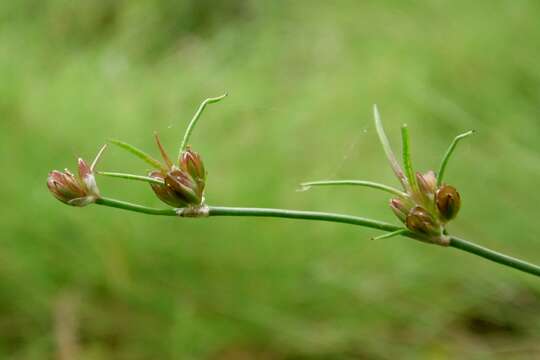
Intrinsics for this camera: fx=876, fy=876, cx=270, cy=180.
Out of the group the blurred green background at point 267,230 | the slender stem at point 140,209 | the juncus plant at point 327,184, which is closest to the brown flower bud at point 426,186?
the juncus plant at point 327,184

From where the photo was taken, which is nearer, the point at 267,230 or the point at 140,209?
the point at 140,209

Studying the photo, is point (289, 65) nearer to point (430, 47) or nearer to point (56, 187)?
point (430, 47)

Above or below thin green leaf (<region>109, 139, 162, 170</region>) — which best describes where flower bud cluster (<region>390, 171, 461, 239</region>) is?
below

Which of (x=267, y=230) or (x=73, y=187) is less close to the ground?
(x=73, y=187)

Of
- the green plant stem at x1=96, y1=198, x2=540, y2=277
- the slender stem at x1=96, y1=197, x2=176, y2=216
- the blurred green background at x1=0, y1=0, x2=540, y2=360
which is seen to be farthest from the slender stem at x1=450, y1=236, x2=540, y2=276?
the blurred green background at x1=0, y1=0, x2=540, y2=360

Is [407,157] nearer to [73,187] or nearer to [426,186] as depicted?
[426,186]

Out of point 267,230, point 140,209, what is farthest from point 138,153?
point 267,230

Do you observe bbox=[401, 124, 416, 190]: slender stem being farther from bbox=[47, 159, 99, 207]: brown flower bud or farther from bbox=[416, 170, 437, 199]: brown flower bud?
bbox=[47, 159, 99, 207]: brown flower bud
